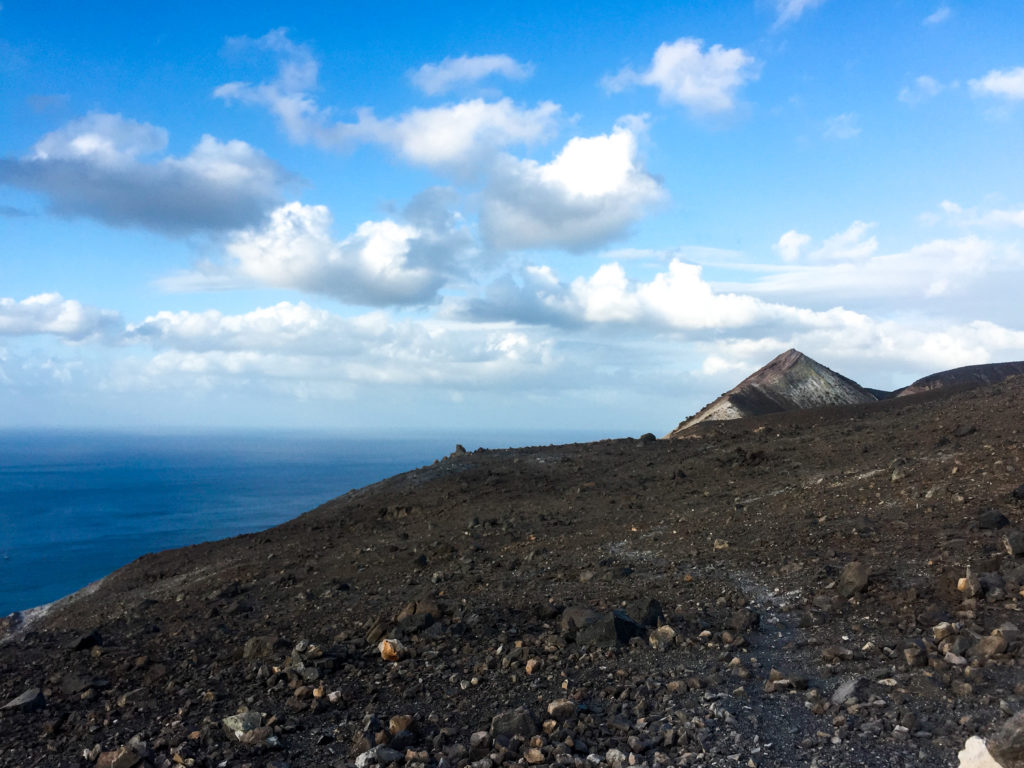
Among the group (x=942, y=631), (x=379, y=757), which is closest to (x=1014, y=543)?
(x=942, y=631)

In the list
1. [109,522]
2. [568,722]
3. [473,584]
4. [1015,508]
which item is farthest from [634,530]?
[109,522]

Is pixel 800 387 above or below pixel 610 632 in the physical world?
above

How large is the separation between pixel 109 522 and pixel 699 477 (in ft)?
239

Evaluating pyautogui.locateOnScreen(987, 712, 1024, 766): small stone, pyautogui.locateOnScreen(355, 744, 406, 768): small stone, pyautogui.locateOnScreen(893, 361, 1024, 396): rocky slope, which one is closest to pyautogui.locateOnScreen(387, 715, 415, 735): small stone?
pyautogui.locateOnScreen(355, 744, 406, 768): small stone

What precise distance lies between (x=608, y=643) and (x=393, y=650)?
74.1 inches

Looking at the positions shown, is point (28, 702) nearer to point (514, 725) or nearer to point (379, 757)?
point (379, 757)

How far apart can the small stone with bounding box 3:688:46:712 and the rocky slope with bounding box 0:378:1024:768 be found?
17 mm

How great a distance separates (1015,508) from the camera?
25.6 ft

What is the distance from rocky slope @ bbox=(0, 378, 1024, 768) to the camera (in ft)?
14.3

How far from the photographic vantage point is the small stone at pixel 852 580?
6356 mm

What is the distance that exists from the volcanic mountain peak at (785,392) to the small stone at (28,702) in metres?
21.4

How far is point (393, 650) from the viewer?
6.18 m

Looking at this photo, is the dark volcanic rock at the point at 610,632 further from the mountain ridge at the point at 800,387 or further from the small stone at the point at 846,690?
the mountain ridge at the point at 800,387

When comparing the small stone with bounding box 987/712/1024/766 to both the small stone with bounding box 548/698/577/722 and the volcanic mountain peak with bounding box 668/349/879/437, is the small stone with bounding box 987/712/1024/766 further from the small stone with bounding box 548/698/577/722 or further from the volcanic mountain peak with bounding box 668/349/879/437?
the volcanic mountain peak with bounding box 668/349/879/437
